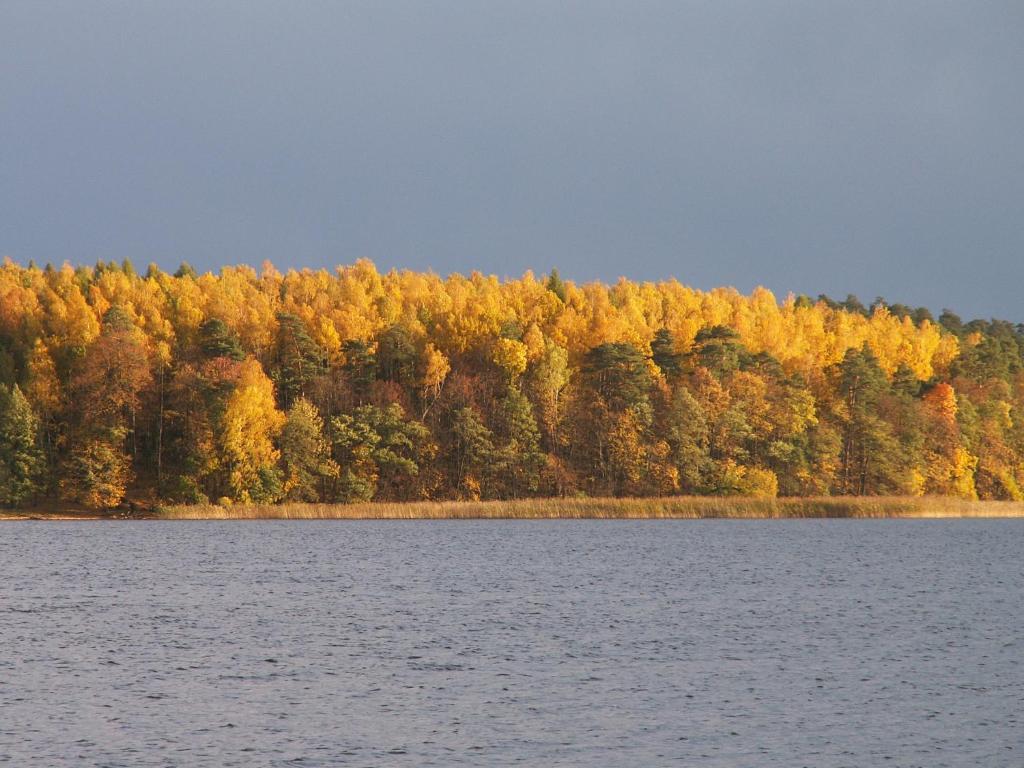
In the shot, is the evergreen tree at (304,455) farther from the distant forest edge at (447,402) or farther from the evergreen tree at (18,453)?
the evergreen tree at (18,453)

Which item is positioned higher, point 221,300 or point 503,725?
point 221,300

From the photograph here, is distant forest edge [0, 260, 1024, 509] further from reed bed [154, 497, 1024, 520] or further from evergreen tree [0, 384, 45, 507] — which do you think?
reed bed [154, 497, 1024, 520]

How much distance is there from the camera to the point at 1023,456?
13062 centimetres

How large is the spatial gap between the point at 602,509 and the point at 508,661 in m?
69.5

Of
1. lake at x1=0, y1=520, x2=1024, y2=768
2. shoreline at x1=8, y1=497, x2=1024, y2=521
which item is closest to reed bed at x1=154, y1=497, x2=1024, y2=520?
shoreline at x1=8, y1=497, x2=1024, y2=521

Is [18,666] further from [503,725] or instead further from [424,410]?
[424,410]

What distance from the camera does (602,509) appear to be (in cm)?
9938

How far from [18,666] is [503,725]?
469 inches

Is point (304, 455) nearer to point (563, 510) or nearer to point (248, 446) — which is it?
point (248, 446)

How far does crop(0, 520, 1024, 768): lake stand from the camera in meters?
21.9

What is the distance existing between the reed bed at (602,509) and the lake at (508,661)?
34.9m

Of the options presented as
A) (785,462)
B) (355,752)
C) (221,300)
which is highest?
(221,300)

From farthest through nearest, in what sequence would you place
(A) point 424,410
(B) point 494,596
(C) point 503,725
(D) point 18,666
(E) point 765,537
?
(A) point 424,410
(E) point 765,537
(B) point 494,596
(D) point 18,666
(C) point 503,725

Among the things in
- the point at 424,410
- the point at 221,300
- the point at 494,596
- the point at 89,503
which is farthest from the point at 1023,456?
the point at 494,596
